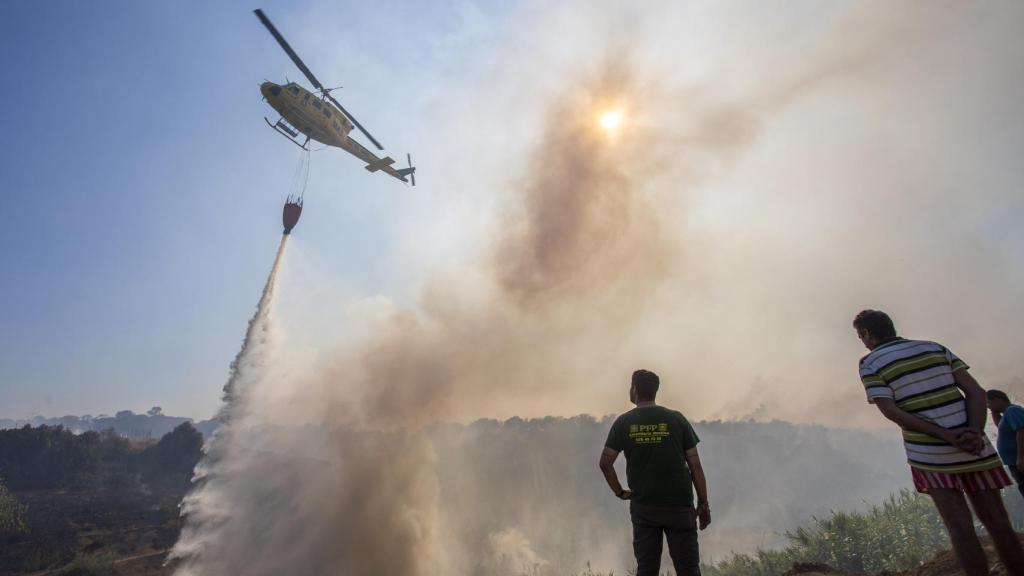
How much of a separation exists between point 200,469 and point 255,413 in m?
4.28

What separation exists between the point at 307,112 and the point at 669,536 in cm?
3046

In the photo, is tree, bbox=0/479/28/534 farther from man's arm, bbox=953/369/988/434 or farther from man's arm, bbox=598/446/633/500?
man's arm, bbox=953/369/988/434

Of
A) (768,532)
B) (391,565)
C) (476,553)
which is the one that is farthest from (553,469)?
(391,565)

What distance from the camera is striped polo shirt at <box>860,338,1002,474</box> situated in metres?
3.63

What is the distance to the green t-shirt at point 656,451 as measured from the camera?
4.44 metres

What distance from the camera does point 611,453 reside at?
15.5ft

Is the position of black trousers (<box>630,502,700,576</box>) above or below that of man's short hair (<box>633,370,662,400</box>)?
below

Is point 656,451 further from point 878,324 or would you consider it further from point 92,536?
point 92,536

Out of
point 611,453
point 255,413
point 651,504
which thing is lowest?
point 651,504

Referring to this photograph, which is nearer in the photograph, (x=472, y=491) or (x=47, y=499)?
(x=47, y=499)

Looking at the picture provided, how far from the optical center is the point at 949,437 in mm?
3559

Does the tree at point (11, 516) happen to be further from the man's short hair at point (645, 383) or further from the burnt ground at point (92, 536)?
the man's short hair at point (645, 383)

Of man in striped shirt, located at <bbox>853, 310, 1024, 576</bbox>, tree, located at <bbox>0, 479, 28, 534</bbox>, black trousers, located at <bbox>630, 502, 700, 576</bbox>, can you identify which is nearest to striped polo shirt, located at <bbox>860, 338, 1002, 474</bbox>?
man in striped shirt, located at <bbox>853, 310, 1024, 576</bbox>

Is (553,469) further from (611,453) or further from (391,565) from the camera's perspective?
(611,453)
